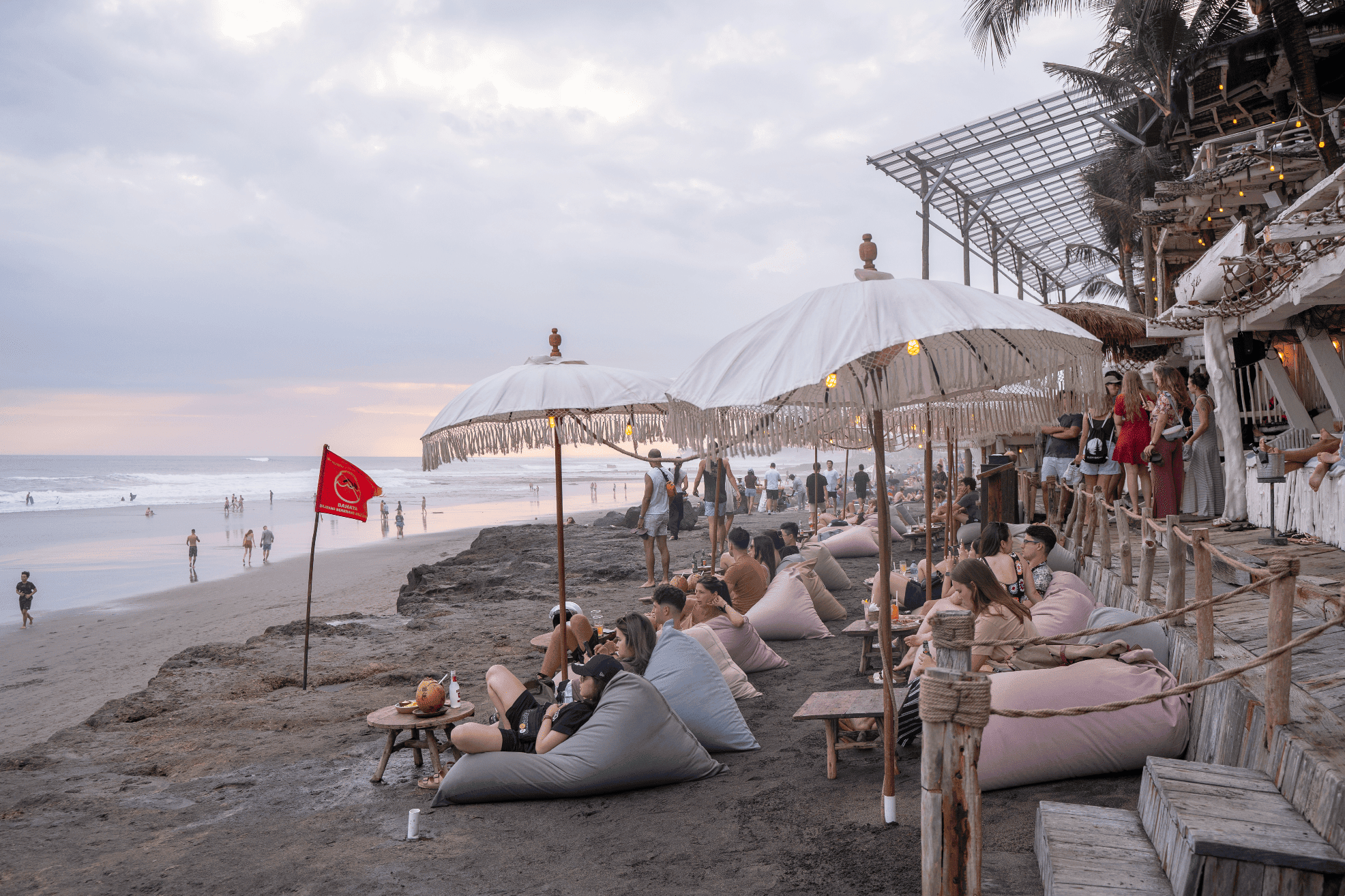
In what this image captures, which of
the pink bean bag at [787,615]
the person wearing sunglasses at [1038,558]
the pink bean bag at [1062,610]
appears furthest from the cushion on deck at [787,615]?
the pink bean bag at [1062,610]

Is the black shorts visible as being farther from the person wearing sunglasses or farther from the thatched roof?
the thatched roof

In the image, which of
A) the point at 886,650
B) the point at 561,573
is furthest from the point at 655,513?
the point at 886,650

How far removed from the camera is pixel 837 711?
441cm

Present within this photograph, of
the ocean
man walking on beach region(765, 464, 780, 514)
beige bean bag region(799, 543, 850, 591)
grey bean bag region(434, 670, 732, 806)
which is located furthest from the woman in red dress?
man walking on beach region(765, 464, 780, 514)

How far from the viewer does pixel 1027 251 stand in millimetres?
27359

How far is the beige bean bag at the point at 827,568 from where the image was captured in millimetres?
10453

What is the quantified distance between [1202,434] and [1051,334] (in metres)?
6.12

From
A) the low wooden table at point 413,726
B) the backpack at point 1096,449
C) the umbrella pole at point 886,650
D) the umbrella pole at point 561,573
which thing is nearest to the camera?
the umbrella pole at point 886,650

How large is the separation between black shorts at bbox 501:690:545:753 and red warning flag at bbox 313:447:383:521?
351 cm

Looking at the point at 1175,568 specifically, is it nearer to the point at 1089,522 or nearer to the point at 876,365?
the point at 876,365

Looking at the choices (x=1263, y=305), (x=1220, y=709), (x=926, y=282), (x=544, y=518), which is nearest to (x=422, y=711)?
(x=926, y=282)

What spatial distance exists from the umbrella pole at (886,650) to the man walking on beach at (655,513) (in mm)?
6683

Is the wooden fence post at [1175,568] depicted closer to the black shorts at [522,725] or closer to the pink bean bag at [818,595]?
the black shorts at [522,725]

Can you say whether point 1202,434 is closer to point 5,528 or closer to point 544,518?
point 544,518
